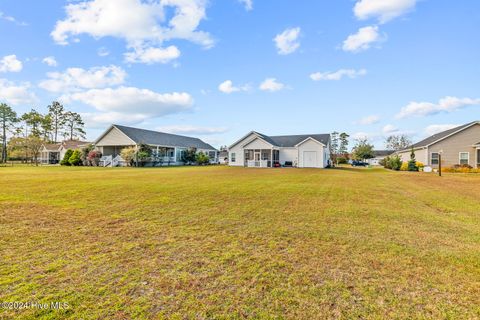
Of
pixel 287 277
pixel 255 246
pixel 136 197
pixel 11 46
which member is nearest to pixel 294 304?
pixel 287 277

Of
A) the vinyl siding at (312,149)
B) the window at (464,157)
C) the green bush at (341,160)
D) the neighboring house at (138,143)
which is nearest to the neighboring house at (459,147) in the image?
the window at (464,157)

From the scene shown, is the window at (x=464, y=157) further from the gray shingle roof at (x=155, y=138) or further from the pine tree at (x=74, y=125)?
the pine tree at (x=74, y=125)

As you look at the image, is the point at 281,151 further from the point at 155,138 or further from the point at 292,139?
the point at 155,138

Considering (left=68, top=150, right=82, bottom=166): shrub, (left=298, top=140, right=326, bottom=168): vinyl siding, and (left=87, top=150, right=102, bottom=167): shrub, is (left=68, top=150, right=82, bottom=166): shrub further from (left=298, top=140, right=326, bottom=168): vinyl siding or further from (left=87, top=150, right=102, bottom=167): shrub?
(left=298, top=140, right=326, bottom=168): vinyl siding

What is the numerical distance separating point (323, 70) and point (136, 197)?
21.3 meters

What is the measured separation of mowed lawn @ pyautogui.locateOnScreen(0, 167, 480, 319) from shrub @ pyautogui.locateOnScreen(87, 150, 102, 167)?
27.3 metres

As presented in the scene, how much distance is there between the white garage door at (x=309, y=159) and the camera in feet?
105

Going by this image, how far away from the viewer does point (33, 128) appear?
51.1m

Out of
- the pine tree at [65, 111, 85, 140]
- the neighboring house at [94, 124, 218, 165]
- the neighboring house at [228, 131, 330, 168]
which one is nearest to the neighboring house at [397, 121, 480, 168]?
the neighboring house at [228, 131, 330, 168]

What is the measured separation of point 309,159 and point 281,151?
14.7 feet

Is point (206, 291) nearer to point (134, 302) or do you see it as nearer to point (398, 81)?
point (134, 302)

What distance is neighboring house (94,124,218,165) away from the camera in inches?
1241

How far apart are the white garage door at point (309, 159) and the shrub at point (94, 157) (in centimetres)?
2789

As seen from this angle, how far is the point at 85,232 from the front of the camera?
183 inches
